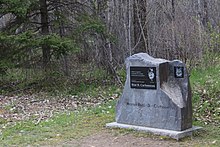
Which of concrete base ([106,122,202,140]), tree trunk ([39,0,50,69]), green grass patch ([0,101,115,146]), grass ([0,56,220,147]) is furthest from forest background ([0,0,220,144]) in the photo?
concrete base ([106,122,202,140])

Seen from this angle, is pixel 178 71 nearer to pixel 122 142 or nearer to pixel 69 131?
pixel 122 142

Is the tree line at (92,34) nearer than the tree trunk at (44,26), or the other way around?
the tree line at (92,34)

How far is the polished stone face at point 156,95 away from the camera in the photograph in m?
7.65

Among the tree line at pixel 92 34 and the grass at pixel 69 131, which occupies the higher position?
the tree line at pixel 92 34

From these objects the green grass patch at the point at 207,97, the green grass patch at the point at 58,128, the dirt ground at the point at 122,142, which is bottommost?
the dirt ground at the point at 122,142

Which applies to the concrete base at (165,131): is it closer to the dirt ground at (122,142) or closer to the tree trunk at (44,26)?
the dirt ground at (122,142)

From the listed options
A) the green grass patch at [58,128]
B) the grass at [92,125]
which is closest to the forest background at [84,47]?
the grass at [92,125]

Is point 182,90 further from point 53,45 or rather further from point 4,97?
point 4,97

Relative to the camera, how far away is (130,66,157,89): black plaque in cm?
795

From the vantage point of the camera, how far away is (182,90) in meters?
7.72

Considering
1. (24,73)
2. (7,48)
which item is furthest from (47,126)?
(24,73)

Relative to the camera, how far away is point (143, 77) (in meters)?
8.11

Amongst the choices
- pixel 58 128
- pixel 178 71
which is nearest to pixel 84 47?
pixel 58 128

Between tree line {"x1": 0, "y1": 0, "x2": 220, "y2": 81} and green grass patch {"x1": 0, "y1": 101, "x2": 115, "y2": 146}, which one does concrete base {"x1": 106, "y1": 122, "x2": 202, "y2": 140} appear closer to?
green grass patch {"x1": 0, "y1": 101, "x2": 115, "y2": 146}
